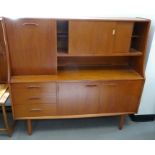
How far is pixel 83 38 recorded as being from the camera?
1.97 m

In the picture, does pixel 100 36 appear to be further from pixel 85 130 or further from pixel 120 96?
pixel 85 130

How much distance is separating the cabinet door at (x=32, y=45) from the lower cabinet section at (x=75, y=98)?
0.21m

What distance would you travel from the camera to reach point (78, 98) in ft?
6.85

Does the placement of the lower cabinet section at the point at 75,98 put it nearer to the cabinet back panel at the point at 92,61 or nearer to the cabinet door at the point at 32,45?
the cabinet door at the point at 32,45

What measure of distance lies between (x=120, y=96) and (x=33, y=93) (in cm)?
102

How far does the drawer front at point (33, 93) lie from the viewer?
1.95 m

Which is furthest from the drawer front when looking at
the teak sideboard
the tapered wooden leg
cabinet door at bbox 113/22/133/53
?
the tapered wooden leg

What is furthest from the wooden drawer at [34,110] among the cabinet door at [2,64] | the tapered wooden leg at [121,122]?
the tapered wooden leg at [121,122]

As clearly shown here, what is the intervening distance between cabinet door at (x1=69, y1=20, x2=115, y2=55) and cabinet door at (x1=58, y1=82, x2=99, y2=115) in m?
0.38

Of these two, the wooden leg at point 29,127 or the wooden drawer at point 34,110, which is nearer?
the wooden drawer at point 34,110
